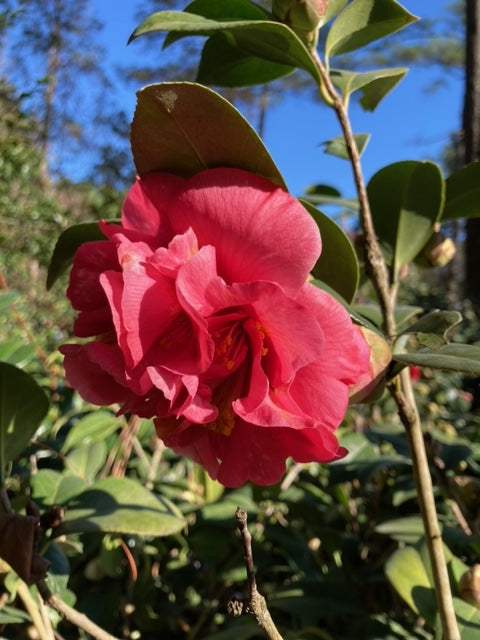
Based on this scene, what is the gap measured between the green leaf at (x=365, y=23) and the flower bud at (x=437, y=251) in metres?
0.24

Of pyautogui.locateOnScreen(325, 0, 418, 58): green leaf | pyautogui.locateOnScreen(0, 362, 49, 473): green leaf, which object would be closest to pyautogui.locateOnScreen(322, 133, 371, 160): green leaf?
pyautogui.locateOnScreen(325, 0, 418, 58): green leaf

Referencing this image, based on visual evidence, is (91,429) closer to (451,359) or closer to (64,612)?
(64,612)

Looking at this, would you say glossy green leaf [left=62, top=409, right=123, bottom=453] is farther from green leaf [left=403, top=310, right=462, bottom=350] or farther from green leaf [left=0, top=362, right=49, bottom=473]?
green leaf [left=403, top=310, right=462, bottom=350]

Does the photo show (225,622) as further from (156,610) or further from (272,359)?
(272,359)

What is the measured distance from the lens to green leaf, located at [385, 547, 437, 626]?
69 centimetres

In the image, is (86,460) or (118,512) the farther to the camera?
(86,460)

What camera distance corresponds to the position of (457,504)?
3.23ft

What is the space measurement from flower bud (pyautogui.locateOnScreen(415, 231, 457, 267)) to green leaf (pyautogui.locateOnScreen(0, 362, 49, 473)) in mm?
476

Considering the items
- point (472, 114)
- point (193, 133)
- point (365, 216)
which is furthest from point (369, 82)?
point (472, 114)

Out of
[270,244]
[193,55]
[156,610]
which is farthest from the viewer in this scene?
[193,55]

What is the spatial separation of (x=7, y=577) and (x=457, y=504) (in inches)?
26.9

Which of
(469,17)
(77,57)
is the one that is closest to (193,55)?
(77,57)

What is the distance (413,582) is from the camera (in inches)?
28.9

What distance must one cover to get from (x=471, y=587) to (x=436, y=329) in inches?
14.2
